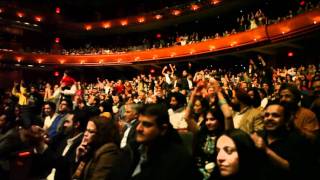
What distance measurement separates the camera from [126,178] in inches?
97.8

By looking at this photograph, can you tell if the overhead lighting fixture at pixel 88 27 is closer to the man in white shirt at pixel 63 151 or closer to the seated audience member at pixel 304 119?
the man in white shirt at pixel 63 151

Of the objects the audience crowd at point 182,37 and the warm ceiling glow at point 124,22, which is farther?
the warm ceiling glow at point 124,22

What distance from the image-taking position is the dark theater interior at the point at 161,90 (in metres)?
2.22

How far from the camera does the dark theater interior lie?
2.22m

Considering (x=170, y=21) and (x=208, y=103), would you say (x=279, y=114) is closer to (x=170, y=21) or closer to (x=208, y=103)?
(x=208, y=103)

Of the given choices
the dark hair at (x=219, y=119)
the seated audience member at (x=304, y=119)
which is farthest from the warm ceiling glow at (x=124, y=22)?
the dark hair at (x=219, y=119)

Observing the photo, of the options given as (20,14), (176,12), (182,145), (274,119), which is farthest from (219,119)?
(20,14)

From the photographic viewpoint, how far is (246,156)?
2012 millimetres

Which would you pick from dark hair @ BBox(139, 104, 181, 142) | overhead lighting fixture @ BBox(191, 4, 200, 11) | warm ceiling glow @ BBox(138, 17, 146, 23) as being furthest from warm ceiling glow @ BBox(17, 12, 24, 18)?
dark hair @ BBox(139, 104, 181, 142)

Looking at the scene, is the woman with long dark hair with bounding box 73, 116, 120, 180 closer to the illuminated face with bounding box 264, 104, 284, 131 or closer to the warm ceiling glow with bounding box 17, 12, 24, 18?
the illuminated face with bounding box 264, 104, 284, 131

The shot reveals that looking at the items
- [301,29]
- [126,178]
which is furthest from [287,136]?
[301,29]

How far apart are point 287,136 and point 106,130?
1399 mm

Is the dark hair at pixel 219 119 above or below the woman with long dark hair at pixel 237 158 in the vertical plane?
above

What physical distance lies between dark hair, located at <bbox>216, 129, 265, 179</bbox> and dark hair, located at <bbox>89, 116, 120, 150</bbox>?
96 centimetres
